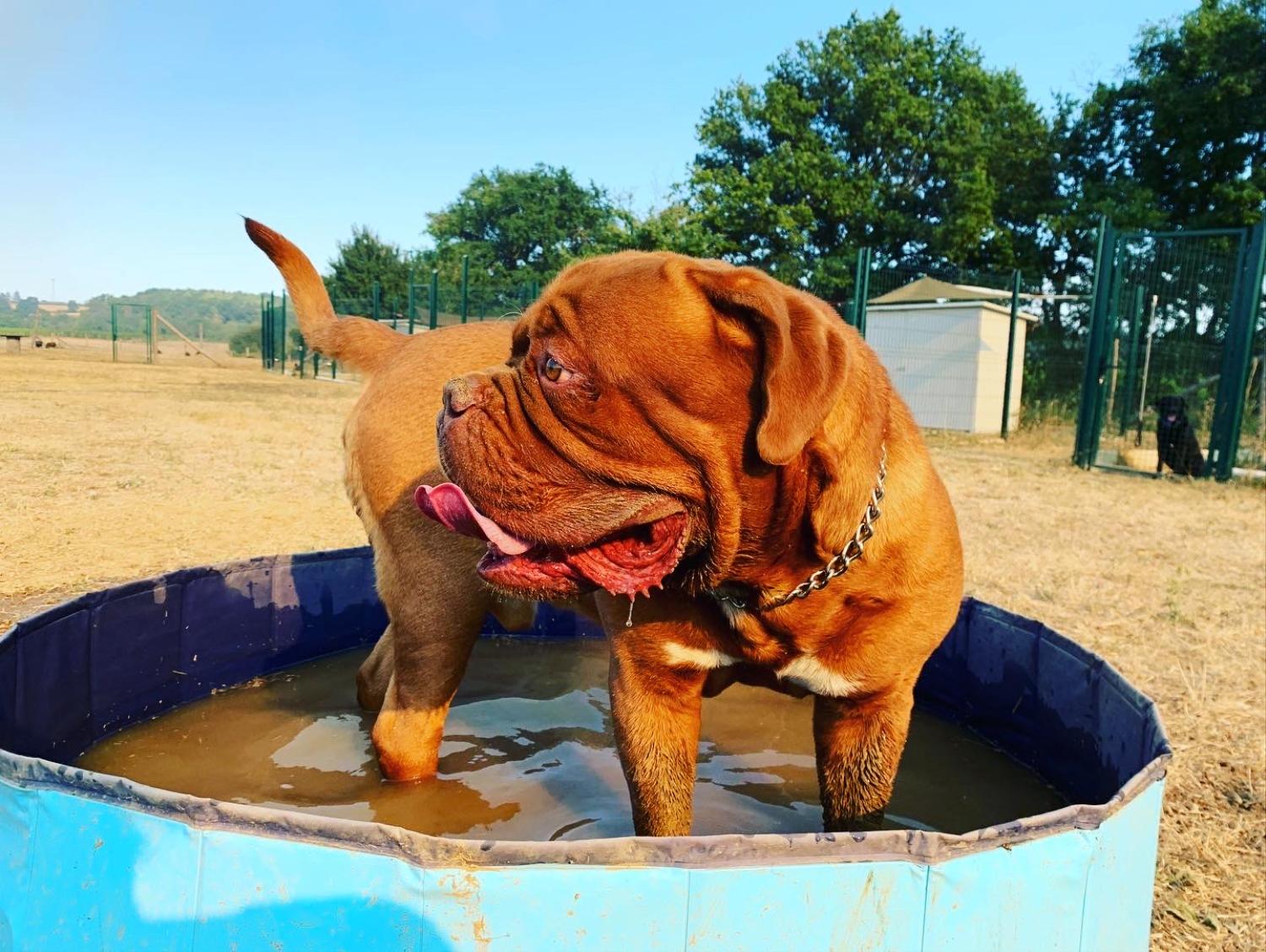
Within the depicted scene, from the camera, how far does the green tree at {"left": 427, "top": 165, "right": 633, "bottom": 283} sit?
5375cm

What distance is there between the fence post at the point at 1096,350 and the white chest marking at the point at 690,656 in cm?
1095

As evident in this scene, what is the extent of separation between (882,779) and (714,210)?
89.4 feet

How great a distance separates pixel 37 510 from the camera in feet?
20.3

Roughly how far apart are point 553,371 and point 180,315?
12049 cm

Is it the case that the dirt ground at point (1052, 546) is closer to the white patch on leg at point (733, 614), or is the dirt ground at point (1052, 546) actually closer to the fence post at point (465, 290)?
the white patch on leg at point (733, 614)

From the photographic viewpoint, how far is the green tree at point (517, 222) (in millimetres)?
53750

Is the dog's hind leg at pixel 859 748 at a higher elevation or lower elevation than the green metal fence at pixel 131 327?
lower

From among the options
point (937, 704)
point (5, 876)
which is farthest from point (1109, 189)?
point (5, 876)

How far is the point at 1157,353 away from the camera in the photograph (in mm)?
12234

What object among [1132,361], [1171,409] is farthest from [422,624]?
[1132,361]

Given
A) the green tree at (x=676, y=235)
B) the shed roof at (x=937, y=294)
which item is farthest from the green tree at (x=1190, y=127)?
the green tree at (x=676, y=235)

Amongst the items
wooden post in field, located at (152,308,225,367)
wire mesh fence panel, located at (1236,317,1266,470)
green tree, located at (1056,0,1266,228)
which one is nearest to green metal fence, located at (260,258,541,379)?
wooden post in field, located at (152,308,225,367)

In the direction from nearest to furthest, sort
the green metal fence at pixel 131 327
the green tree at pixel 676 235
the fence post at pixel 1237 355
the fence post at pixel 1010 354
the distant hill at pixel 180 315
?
the fence post at pixel 1237 355 < the fence post at pixel 1010 354 < the green tree at pixel 676 235 < the green metal fence at pixel 131 327 < the distant hill at pixel 180 315

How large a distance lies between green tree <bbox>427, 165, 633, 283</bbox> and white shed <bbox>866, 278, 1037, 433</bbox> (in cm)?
3708
